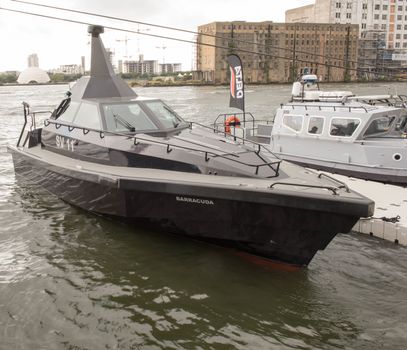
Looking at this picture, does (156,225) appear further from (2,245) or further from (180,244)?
(2,245)

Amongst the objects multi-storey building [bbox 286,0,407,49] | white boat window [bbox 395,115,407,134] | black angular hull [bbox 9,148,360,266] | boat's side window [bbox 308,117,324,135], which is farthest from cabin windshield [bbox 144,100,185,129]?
multi-storey building [bbox 286,0,407,49]

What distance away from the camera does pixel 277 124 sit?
14922 millimetres

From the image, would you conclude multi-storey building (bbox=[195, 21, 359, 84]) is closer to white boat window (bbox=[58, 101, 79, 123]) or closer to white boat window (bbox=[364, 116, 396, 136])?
white boat window (bbox=[364, 116, 396, 136])

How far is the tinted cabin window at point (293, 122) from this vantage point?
47.0ft

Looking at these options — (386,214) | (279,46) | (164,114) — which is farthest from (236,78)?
(279,46)

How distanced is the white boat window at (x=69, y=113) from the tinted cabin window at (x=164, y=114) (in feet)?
5.53

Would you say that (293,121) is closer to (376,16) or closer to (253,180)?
(253,180)

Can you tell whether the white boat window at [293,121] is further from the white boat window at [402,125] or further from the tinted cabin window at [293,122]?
the white boat window at [402,125]

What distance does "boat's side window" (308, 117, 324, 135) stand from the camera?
13789 mm

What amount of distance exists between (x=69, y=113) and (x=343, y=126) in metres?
7.60

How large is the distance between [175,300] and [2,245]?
158 inches

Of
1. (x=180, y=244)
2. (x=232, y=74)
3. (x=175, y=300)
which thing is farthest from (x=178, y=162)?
(x=232, y=74)

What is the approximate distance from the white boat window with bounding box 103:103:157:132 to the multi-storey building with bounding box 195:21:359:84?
100 metres

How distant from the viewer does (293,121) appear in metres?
14.5
